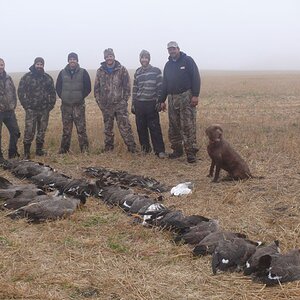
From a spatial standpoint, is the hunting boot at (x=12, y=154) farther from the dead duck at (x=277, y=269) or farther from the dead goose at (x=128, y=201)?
the dead duck at (x=277, y=269)

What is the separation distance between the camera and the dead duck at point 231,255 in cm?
449

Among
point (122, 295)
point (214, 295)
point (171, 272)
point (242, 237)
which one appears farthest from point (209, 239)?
point (122, 295)

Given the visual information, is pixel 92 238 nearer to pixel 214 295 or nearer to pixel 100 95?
pixel 214 295

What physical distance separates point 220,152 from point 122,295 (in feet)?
14.7

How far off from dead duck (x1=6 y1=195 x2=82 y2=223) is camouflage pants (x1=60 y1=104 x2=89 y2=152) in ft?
14.7

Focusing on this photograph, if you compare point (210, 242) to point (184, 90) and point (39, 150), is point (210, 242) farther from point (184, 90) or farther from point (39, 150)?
point (39, 150)

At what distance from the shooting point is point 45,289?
13.5 feet

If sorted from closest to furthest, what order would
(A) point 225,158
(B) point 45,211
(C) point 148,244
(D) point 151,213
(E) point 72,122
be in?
(C) point 148,244
(D) point 151,213
(B) point 45,211
(A) point 225,158
(E) point 72,122

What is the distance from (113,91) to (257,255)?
673 cm

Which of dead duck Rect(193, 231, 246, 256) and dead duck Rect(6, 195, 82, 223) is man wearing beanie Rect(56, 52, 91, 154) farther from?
dead duck Rect(193, 231, 246, 256)

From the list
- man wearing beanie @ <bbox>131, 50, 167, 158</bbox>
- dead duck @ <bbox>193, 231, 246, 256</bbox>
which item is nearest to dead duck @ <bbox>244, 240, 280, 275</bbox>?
dead duck @ <bbox>193, 231, 246, 256</bbox>

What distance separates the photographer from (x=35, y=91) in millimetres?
10305

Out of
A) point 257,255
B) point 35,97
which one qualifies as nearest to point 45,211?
point 257,255

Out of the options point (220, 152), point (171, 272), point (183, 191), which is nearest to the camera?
point (171, 272)
